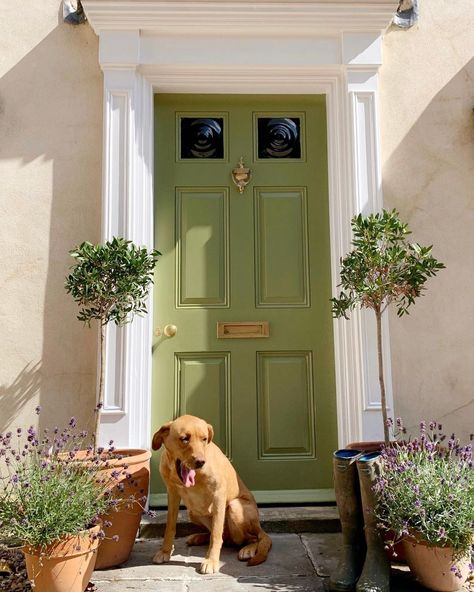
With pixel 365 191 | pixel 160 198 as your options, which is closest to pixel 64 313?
pixel 160 198

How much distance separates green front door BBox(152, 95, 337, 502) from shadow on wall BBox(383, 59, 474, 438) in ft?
1.55

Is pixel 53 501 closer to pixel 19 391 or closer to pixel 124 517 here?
pixel 124 517

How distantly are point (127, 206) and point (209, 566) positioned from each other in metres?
2.04

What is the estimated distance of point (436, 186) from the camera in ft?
11.5

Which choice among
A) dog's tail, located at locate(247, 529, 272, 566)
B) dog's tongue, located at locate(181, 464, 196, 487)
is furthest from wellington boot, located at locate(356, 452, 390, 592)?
dog's tongue, located at locate(181, 464, 196, 487)

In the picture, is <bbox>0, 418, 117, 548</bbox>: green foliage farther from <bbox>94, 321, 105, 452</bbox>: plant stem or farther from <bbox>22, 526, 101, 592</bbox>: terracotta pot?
<bbox>94, 321, 105, 452</bbox>: plant stem

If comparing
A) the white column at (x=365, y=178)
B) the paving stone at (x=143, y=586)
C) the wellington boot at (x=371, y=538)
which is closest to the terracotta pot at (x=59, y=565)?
the paving stone at (x=143, y=586)

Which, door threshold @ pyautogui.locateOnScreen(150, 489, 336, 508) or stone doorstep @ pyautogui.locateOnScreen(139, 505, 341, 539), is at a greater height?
door threshold @ pyautogui.locateOnScreen(150, 489, 336, 508)

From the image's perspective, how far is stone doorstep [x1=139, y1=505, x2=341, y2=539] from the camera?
2941mm

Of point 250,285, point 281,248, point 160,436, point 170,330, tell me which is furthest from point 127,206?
point 160,436

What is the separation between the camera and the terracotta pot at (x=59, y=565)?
2182 millimetres

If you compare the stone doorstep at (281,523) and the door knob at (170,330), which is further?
the door knob at (170,330)

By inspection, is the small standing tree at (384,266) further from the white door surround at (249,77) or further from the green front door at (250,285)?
the green front door at (250,285)

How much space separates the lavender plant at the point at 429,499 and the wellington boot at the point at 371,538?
34 millimetres
